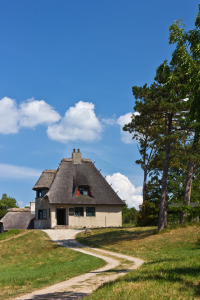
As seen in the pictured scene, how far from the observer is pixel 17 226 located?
44500mm

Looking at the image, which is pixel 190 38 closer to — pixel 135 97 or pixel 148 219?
pixel 135 97

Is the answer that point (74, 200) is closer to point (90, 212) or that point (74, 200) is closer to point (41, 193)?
point (90, 212)

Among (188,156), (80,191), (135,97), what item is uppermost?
(135,97)

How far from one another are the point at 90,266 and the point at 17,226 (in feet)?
102

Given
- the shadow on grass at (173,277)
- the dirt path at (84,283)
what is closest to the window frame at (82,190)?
the dirt path at (84,283)

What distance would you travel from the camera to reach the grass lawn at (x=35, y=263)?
43.8 ft

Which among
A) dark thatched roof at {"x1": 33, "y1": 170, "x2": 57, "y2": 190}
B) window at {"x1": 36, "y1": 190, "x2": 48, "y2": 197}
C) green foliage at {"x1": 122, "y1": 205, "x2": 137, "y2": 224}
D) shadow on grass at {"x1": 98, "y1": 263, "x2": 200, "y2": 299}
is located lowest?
green foliage at {"x1": 122, "y1": 205, "x2": 137, "y2": 224}

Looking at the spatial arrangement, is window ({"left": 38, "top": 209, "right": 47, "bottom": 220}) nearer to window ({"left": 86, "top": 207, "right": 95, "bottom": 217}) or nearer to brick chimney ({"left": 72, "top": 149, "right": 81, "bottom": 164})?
window ({"left": 86, "top": 207, "right": 95, "bottom": 217})

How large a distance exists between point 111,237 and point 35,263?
25.0 feet

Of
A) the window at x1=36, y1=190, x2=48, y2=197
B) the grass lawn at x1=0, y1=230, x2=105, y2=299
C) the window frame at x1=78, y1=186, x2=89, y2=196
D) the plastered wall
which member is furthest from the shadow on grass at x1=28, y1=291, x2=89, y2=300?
the window at x1=36, y1=190, x2=48, y2=197

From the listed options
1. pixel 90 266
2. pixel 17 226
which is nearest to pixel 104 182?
pixel 17 226

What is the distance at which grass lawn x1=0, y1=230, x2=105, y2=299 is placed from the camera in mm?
13344

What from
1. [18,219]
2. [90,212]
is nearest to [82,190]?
[90,212]

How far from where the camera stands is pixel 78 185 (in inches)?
1583
